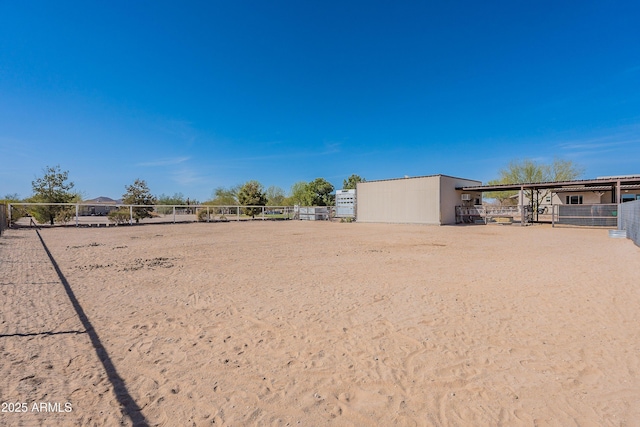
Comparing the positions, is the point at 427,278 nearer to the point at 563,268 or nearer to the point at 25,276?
the point at 563,268

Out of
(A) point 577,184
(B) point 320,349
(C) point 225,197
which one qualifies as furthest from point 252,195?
(B) point 320,349

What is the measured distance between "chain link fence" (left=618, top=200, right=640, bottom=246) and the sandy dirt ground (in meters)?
7.49

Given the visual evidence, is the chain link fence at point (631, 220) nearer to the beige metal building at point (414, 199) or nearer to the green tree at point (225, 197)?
the beige metal building at point (414, 199)

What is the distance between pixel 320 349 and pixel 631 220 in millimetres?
16639

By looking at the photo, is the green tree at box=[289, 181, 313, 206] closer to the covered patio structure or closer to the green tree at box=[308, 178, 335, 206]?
the green tree at box=[308, 178, 335, 206]

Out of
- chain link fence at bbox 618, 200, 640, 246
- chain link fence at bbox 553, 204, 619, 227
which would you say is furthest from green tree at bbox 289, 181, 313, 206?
chain link fence at bbox 618, 200, 640, 246

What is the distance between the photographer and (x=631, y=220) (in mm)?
13078

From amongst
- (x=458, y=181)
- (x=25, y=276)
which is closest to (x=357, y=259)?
(x=25, y=276)

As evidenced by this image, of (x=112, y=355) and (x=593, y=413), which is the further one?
(x=112, y=355)

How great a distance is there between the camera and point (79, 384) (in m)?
2.58

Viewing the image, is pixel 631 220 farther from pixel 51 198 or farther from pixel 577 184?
pixel 51 198

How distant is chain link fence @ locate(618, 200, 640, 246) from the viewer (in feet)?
38.0

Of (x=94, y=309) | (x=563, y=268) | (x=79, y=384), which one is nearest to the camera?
(x=79, y=384)

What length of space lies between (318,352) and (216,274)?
14.0 feet
